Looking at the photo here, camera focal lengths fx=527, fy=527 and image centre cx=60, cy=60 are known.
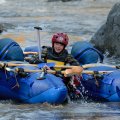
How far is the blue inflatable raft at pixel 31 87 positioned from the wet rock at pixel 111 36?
619 centimetres

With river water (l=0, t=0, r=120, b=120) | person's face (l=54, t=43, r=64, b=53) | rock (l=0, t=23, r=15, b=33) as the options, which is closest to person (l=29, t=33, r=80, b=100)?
person's face (l=54, t=43, r=64, b=53)

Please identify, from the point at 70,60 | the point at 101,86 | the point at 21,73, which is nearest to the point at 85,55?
the point at 70,60

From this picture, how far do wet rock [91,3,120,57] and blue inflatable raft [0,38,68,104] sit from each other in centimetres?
619

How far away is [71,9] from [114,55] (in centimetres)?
1879

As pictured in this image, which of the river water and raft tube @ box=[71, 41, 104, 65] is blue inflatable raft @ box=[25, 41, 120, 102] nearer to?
the river water

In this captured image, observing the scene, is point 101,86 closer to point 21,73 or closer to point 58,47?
point 58,47

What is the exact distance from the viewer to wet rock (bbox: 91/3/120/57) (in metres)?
15.5

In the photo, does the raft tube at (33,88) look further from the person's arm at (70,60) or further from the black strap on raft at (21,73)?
the person's arm at (70,60)

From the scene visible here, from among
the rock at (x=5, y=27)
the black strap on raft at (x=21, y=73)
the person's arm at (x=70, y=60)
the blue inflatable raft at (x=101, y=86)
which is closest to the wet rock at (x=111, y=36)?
the person's arm at (x=70, y=60)

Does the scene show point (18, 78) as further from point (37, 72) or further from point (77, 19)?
point (77, 19)

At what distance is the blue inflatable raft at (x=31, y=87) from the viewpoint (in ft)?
29.4

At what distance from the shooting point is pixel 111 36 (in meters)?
15.8

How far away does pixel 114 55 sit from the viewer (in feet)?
50.4

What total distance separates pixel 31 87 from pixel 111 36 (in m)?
7.16
